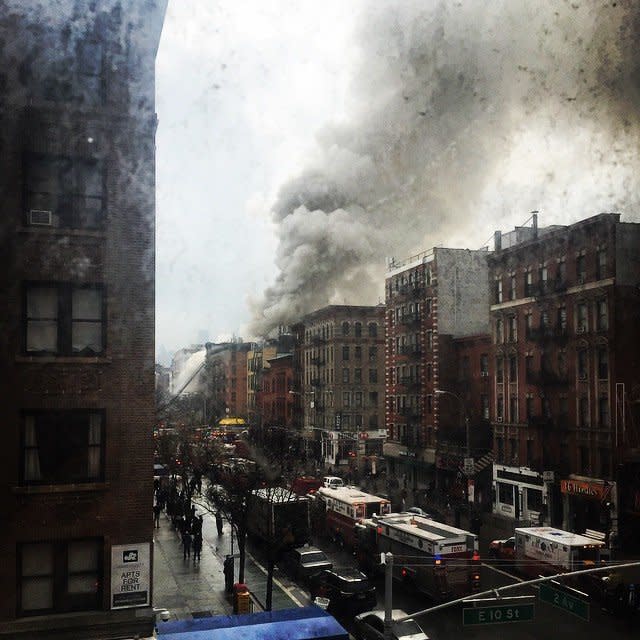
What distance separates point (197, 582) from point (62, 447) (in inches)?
291

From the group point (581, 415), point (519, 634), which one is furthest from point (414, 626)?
point (581, 415)

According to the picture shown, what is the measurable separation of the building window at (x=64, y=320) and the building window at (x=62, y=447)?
0.66 metres

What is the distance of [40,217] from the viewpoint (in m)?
6.80

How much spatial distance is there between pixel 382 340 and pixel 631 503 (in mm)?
20788

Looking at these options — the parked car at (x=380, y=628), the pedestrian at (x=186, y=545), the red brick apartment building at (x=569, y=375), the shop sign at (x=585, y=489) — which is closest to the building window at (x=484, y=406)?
the red brick apartment building at (x=569, y=375)

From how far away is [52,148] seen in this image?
6566mm

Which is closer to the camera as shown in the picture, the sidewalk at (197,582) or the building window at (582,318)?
the sidewalk at (197,582)

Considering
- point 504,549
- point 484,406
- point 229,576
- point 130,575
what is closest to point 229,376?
point 484,406

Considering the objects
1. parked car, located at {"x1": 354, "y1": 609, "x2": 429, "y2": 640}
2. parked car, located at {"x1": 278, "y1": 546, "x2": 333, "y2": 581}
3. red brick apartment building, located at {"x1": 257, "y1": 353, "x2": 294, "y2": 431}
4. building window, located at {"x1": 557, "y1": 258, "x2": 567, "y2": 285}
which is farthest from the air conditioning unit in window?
red brick apartment building, located at {"x1": 257, "y1": 353, "x2": 294, "y2": 431}

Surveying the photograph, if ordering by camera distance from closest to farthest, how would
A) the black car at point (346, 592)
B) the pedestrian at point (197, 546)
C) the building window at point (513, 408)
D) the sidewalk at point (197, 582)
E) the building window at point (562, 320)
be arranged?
the sidewalk at point (197, 582)
the black car at point (346, 592)
the pedestrian at point (197, 546)
the building window at point (562, 320)
the building window at point (513, 408)

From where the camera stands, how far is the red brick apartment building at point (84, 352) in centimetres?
655

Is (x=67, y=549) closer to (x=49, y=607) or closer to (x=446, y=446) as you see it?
(x=49, y=607)

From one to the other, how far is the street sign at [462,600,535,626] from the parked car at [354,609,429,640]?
2838 mm

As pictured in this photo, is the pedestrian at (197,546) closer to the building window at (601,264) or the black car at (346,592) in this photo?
the black car at (346,592)
